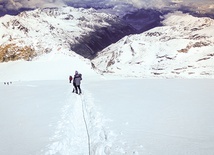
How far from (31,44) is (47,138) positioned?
6514cm

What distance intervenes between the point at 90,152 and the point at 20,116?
6577 mm

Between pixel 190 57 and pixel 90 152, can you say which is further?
pixel 190 57

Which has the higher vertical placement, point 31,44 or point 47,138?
point 31,44

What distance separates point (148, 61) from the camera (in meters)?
191

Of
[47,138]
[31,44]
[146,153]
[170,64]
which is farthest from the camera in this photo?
[170,64]

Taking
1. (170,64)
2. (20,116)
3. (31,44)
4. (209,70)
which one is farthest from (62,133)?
(170,64)

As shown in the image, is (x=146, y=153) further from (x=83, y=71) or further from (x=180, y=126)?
(x=83, y=71)

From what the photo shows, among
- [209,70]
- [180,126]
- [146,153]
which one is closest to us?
[146,153]

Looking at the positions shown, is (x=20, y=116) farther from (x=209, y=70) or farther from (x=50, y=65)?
(x=209, y=70)

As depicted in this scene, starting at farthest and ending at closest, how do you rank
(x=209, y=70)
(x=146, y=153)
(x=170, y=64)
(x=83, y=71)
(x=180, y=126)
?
(x=170, y=64)
(x=209, y=70)
(x=83, y=71)
(x=180, y=126)
(x=146, y=153)

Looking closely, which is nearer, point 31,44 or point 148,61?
point 31,44

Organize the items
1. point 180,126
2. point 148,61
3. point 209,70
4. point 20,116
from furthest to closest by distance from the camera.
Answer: point 148,61 < point 209,70 < point 20,116 < point 180,126

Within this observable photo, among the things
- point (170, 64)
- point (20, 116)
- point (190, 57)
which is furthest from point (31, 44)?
point (190, 57)

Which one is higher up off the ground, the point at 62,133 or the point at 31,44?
the point at 31,44
